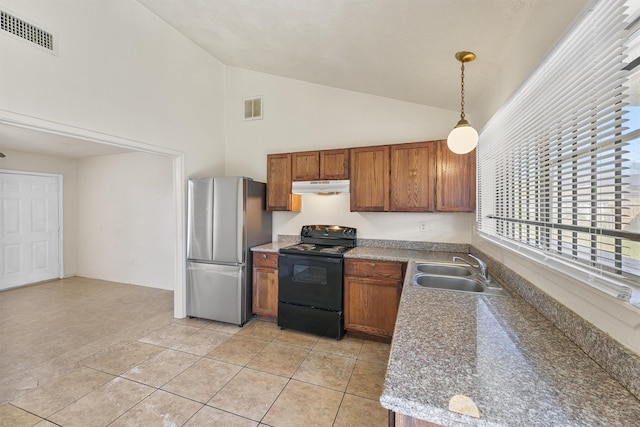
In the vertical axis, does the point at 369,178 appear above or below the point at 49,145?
below

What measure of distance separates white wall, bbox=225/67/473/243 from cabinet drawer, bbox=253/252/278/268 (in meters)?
0.63

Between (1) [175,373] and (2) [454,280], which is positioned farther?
(1) [175,373]

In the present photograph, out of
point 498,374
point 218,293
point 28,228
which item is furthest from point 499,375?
point 28,228

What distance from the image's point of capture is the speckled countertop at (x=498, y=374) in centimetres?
72

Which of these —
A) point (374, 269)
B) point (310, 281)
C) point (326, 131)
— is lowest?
point (310, 281)

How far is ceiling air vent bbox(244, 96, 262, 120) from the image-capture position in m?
4.01

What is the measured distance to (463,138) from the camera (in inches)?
74.3

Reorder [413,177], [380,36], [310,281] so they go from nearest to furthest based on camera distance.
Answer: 1. [380,36]
2. [413,177]
3. [310,281]

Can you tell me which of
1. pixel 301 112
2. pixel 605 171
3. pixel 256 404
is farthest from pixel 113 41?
pixel 605 171

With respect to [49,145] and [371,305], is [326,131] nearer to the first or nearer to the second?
[371,305]

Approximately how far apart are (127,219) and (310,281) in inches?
163

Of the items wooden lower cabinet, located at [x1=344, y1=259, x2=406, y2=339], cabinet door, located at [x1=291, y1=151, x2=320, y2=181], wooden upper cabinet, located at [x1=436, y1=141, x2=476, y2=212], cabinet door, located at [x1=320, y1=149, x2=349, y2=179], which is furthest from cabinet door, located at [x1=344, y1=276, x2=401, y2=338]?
cabinet door, located at [x1=291, y1=151, x2=320, y2=181]

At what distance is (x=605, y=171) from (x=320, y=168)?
263 cm

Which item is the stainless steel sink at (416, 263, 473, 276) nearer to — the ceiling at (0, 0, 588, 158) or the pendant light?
the pendant light
